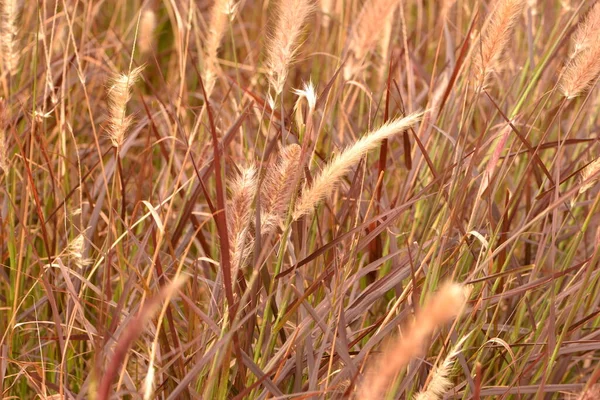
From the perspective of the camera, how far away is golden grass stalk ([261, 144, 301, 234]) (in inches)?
39.2

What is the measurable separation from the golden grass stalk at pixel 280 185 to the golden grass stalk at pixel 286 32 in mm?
168

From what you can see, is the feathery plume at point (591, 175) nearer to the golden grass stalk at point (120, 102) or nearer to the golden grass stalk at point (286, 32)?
the golden grass stalk at point (286, 32)

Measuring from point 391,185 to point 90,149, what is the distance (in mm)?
902

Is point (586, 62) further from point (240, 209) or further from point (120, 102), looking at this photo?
point (120, 102)

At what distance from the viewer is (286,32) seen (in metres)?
1.13

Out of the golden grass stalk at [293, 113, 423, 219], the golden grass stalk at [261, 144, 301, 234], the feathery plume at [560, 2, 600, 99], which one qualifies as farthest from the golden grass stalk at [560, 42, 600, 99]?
the golden grass stalk at [261, 144, 301, 234]

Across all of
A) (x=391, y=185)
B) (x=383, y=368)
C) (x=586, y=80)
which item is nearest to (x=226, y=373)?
(x=383, y=368)

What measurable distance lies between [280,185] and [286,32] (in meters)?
0.25

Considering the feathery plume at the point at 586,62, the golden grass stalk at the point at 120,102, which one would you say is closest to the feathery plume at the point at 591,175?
the feathery plume at the point at 586,62

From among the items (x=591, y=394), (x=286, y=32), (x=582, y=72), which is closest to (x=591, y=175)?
(x=582, y=72)

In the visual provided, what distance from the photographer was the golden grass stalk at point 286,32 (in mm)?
1117

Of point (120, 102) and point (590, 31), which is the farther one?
point (590, 31)

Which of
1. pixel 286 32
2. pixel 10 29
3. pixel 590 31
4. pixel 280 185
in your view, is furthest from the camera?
pixel 10 29

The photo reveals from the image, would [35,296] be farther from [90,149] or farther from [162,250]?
[90,149]
